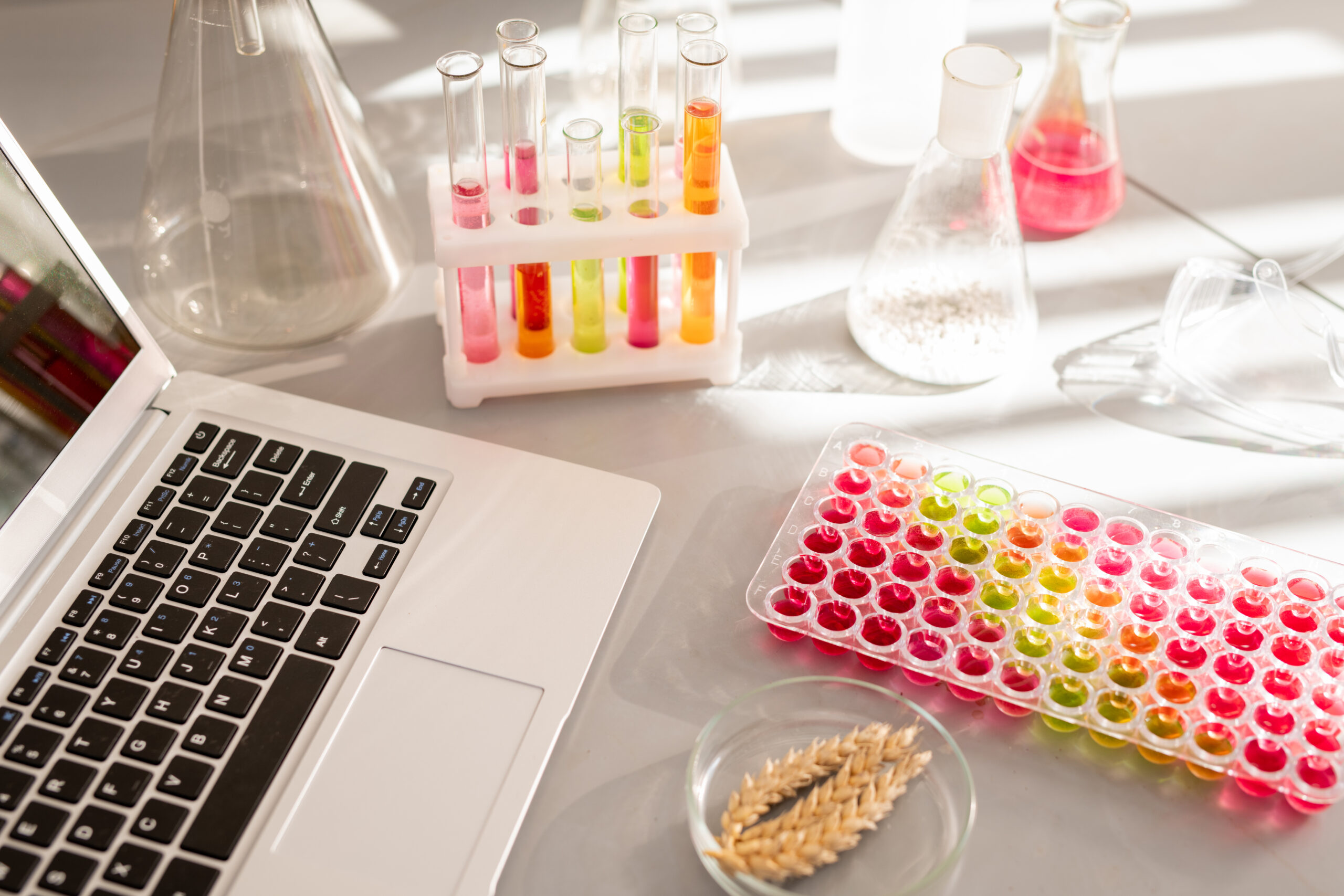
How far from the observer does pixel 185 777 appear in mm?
533

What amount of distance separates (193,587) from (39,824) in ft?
0.43

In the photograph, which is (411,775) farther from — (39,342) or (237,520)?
(39,342)

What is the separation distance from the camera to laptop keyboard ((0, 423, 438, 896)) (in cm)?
52

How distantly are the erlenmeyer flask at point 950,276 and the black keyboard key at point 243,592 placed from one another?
0.41m

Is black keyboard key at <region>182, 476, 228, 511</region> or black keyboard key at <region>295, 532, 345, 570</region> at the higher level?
black keyboard key at <region>182, 476, 228, 511</region>

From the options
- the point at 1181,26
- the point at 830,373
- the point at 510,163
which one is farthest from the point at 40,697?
the point at 1181,26

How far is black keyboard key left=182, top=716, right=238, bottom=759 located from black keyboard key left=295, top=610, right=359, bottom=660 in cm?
5

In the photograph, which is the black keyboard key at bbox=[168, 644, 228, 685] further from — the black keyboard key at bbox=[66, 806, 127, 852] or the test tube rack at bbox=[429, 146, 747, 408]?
the test tube rack at bbox=[429, 146, 747, 408]

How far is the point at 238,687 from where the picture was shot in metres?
0.56

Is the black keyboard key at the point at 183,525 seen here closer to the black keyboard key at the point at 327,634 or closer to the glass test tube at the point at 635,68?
the black keyboard key at the point at 327,634

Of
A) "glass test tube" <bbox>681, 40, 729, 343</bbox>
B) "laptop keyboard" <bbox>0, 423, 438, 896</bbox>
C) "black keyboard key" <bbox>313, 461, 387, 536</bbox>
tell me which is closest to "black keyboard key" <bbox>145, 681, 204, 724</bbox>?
"laptop keyboard" <bbox>0, 423, 438, 896</bbox>

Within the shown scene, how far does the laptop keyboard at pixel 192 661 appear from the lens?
52cm

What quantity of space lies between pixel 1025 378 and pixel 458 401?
1.21 ft

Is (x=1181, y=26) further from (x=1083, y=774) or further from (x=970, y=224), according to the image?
(x=1083, y=774)
